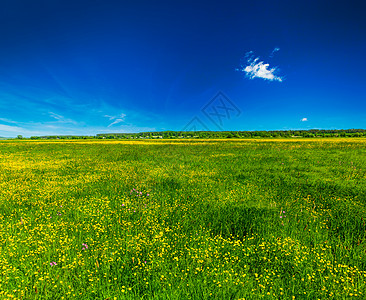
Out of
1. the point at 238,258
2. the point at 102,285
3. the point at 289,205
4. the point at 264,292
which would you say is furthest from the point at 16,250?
the point at 289,205

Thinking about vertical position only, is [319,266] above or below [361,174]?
below

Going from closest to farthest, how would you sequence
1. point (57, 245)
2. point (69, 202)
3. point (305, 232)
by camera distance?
point (57, 245) → point (305, 232) → point (69, 202)

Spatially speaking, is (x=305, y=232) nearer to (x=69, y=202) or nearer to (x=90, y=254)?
(x=90, y=254)

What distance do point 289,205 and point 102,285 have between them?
5616 millimetres

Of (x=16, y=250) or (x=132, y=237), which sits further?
(x=132, y=237)

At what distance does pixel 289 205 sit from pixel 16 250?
7.35 meters

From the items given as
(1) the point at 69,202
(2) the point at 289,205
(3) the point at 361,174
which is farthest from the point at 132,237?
(3) the point at 361,174

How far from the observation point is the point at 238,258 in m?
3.36

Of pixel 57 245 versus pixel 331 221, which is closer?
pixel 57 245

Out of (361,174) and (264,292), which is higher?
(361,174)

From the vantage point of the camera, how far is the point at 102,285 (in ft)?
9.04

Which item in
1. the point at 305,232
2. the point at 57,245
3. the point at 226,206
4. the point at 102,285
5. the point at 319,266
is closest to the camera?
the point at 102,285

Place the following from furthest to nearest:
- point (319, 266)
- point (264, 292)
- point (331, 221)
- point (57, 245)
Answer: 1. point (331, 221)
2. point (57, 245)
3. point (319, 266)
4. point (264, 292)

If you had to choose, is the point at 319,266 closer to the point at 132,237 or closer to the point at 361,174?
the point at 132,237
